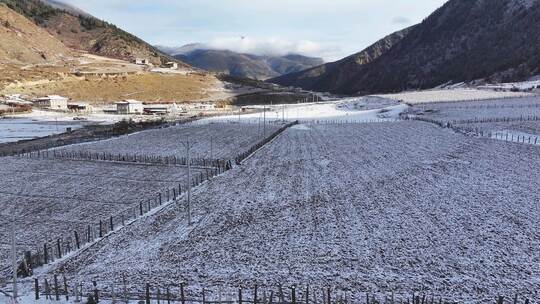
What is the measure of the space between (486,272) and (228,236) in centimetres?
1559

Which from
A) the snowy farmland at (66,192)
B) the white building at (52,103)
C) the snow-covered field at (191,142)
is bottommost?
the snowy farmland at (66,192)

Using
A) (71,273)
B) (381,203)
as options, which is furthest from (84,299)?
(381,203)

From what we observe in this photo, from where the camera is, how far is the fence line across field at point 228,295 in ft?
73.6

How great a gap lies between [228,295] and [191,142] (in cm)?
5519

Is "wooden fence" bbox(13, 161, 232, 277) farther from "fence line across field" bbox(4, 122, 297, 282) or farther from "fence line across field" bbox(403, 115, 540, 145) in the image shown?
"fence line across field" bbox(403, 115, 540, 145)

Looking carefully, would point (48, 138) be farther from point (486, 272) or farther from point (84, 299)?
point (486, 272)

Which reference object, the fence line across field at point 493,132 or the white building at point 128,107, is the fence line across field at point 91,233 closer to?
the fence line across field at point 493,132

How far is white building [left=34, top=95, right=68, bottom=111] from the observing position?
134875 millimetres

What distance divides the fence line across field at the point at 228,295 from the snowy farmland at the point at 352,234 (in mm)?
510

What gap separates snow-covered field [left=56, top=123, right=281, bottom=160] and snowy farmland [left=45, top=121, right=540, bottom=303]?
16.0m

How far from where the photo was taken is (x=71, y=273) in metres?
27.4

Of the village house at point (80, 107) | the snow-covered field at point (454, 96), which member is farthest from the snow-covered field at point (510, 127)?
the village house at point (80, 107)

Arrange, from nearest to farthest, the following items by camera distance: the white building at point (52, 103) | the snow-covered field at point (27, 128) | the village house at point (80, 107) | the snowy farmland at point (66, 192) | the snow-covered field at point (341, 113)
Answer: the snowy farmland at point (66, 192), the snow-covered field at point (27, 128), the snow-covered field at point (341, 113), the white building at point (52, 103), the village house at point (80, 107)

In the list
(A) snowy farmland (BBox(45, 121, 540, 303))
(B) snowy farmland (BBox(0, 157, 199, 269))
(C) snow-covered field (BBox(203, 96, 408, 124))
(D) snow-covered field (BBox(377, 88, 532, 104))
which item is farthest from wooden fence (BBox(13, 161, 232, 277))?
(D) snow-covered field (BBox(377, 88, 532, 104))
